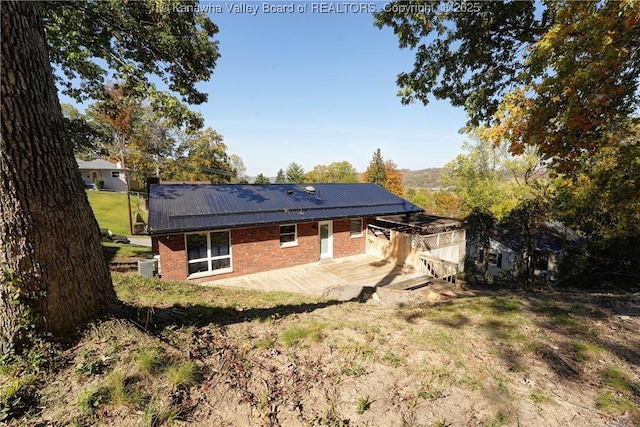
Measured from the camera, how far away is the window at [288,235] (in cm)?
1320

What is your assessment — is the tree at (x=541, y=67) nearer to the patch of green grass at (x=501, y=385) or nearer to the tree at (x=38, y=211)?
the patch of green grass at (x=501, y=385)

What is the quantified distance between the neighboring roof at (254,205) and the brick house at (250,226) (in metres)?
0.03

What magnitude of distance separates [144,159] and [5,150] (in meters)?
34.8

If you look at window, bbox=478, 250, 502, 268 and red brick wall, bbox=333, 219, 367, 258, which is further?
window, bbox=478, 250, 502, 268

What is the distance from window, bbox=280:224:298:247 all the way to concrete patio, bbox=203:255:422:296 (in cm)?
119

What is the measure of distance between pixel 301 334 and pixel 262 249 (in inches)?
348

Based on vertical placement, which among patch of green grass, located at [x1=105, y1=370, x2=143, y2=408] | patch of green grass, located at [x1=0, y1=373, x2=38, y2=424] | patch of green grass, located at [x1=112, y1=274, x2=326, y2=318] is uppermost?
patch of green grass, located at [x1=0, y1=373, x2=38, y2=424]

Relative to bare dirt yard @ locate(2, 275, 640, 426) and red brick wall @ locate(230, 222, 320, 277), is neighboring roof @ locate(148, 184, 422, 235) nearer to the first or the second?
red brick wall @ locate(230, 222, 320, 277)

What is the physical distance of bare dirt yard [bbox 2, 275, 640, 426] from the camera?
243cm

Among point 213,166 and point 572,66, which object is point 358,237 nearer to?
point 572,66

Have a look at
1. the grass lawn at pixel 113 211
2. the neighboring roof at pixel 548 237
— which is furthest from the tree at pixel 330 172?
the neighboring roof at pixel 548 237

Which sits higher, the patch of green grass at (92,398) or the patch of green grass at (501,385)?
the patch of green grass at (92,398)

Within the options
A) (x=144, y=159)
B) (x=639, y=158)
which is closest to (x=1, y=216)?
(x=639, y=158)

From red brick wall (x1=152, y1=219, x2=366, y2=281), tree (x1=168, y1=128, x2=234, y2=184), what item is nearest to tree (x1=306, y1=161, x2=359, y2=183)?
tree (x1=168, y1=128, x2=234, y2=184)
